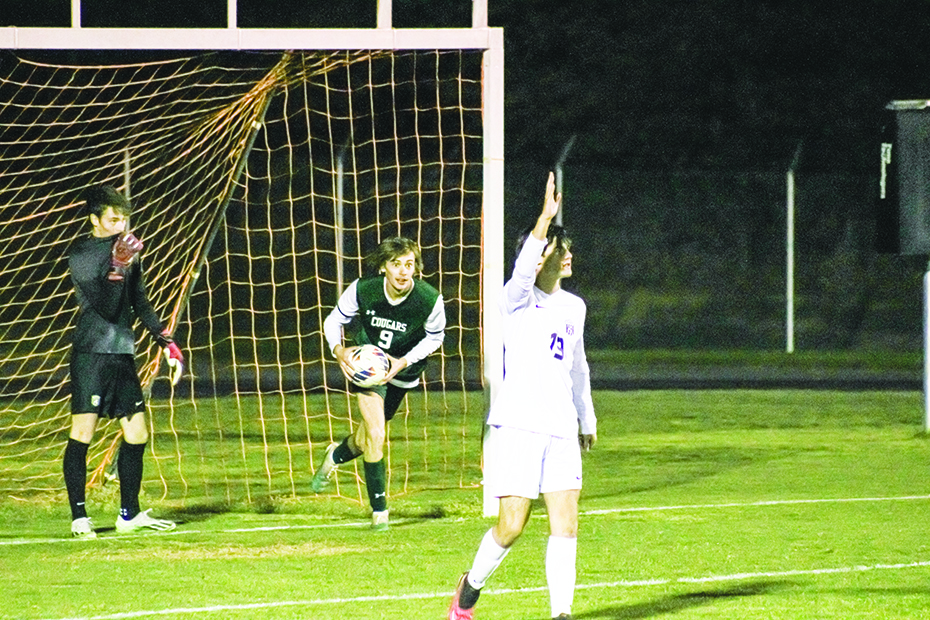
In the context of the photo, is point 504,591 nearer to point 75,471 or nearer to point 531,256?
point 531,256

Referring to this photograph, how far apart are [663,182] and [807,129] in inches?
231

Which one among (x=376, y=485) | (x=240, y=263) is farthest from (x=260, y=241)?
(x=376, y=485)

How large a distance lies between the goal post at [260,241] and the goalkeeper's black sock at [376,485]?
0.87m

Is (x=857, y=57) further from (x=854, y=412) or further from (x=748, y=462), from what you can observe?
(x=748, y=462)

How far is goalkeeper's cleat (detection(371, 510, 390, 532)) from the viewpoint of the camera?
9.49 metres

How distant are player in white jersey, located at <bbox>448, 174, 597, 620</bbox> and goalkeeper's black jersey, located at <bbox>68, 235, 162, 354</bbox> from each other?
3.14 m

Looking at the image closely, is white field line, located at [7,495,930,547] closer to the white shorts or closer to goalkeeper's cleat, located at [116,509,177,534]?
goalkeeper's cleat, located at [116,509,177,534]

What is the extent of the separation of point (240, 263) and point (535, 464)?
2035 centimetres

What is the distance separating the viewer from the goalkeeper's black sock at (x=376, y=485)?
948 cm

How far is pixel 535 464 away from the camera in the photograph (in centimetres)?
652

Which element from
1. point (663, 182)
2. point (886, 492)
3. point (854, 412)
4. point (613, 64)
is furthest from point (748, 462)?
point (613, 64)

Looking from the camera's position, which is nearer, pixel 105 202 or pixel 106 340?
pixel 105 202

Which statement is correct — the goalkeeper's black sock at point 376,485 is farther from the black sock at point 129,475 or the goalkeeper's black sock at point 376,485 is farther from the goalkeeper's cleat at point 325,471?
the black sock at point 129,475

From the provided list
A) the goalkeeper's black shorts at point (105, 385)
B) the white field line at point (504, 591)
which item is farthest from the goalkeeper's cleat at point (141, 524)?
the white field line at point (504, 591)
